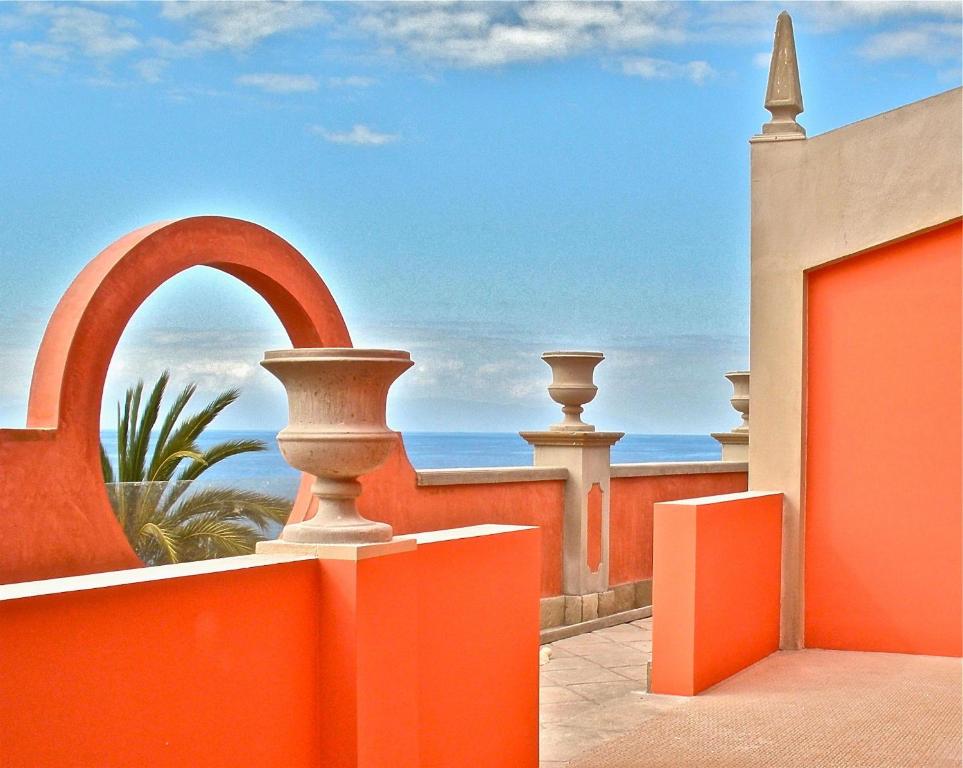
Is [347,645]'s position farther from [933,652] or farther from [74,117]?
[74,117]

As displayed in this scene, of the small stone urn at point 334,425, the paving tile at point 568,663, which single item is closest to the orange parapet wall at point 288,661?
the small stone urn at point 334,425

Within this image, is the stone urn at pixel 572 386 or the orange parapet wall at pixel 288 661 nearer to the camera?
the orange parapet wall at pixel 288 661

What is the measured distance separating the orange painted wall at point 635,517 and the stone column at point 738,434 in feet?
4.89

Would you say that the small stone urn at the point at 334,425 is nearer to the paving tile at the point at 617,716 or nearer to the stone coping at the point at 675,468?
the paving tile at the point at 617,716

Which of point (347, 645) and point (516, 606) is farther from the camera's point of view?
point (516, 606)

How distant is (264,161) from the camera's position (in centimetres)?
7300

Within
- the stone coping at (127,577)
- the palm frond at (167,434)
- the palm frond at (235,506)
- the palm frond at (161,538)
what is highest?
the palm frond at (167,434)

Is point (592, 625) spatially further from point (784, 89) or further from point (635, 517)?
point (784, 89)

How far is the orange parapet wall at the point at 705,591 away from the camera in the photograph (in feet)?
21.7

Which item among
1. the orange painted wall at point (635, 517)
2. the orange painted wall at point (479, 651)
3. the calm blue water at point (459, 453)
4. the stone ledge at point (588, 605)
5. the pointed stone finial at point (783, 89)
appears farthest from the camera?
the calm blue water at point (459, 453)

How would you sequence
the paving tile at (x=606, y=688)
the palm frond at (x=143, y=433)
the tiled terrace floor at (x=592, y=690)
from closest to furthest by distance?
the tiled terrace floor at (x=592, y=690)
the paving tile at (x=606, y=688)
the palm frond at (x=143, y=433)

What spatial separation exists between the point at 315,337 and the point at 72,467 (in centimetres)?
250

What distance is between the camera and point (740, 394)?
45.0 feet

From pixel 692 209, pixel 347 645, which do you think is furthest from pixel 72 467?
pixel 692 209
